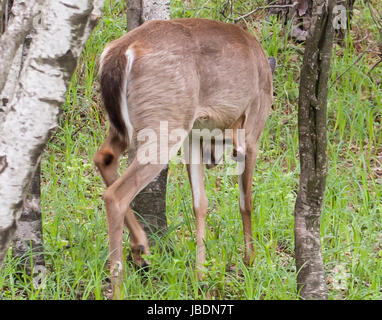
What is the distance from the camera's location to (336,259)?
4.89 meters

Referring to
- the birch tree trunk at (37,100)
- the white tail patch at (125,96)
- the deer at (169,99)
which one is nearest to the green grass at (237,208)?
the deer at (169,99)

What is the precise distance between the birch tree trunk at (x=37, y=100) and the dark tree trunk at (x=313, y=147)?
4.44 ft

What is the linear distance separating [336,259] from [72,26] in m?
2.72

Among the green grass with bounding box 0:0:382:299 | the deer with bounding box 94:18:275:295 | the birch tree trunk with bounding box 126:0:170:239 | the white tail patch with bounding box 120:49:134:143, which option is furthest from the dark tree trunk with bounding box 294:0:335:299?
the birch tree trunk with bounding box 126:0:170:239

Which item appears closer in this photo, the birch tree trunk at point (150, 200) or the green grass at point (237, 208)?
the green grass at point (237, 208)

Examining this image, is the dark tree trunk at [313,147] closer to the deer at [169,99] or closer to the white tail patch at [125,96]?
the deer at [169,99]

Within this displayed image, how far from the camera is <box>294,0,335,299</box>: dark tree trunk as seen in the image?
3805 millimetres

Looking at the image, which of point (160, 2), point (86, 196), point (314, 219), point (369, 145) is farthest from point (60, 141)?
point (314, 219)

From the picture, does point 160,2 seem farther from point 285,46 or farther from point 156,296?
point 285,46

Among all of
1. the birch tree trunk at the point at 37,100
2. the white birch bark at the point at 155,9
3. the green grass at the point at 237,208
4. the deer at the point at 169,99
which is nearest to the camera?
the birch tree trunk at the point at 37,100

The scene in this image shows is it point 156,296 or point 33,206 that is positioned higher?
point 33,206

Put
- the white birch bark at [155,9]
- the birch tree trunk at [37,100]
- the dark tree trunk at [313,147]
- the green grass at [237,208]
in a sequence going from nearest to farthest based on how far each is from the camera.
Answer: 1. the birch tree trunk at [37,100]
2. the dark tree trunk at [313,147]
3. the green grass at [237,208]
4. the white birch bark at [155,9]

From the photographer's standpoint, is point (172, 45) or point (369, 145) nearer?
point (172, 45)

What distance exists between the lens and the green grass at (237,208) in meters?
4.38
